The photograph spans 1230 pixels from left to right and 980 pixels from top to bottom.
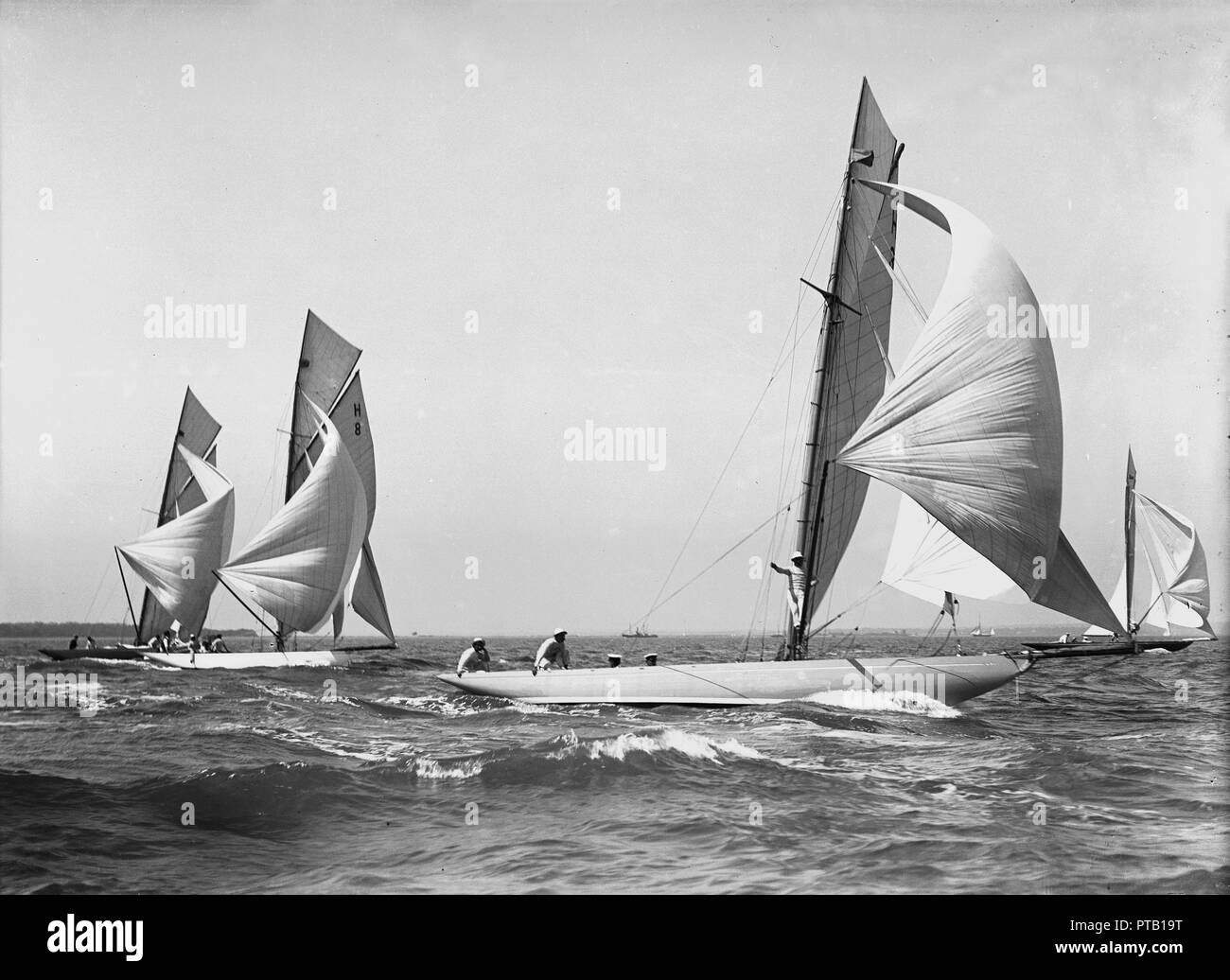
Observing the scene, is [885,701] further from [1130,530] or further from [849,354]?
[1130,530]

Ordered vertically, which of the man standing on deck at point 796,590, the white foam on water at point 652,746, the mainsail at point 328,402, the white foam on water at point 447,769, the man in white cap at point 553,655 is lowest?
the white foam on water at point 447,769

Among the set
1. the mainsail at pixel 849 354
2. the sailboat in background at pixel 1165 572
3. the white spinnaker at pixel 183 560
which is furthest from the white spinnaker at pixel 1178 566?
the white spinnaker at pixel 183 560

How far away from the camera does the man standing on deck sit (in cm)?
2227

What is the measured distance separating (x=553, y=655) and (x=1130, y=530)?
39.2 meters

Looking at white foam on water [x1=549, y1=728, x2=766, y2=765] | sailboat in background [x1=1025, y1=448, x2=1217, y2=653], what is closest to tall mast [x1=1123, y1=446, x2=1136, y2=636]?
sailboat in background [x1=1025, y1=448, x2=1217, y2=653]

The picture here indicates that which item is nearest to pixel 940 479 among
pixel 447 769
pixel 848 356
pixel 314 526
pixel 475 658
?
pixel 848 356

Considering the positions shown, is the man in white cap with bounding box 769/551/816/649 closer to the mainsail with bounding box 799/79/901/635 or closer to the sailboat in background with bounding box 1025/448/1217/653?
the mainsail with bounding box 799/79/901/635

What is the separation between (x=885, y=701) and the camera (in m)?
20.6

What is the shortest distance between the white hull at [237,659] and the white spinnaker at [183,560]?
3233 millimetres

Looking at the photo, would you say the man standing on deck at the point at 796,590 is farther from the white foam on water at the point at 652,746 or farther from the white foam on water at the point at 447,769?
the white foam on water at the point at 447,769

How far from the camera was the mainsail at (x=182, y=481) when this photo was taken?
52188 millimetres

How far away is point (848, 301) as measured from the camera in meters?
24.5
